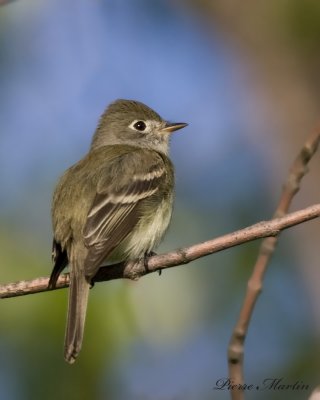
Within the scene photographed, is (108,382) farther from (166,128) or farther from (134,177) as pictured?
(166,128)

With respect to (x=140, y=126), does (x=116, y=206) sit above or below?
below

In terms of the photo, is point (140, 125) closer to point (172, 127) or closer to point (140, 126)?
point (140, 126)

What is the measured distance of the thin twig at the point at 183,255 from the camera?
12.8 feet

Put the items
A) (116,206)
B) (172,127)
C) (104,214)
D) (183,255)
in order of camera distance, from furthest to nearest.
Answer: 1. (172,127)
2. (116,206)
3. (104,214)
4. (183,255)

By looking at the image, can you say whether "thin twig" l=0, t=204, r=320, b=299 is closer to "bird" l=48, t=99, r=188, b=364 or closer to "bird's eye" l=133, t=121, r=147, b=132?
"bird" l=48, t=99, r=188, b=364

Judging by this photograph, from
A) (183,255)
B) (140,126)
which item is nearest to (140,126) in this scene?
(140,126)

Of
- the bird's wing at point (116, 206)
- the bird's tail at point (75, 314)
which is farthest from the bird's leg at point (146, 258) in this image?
the bird's tail at point (75, 314)

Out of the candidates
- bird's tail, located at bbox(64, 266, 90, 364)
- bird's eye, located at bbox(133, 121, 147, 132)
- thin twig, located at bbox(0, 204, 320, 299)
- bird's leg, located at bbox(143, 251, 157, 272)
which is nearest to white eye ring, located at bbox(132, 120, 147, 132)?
bird's eye, located at bbox(133, 121, 147, 132)

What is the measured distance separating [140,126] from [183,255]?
115 inches

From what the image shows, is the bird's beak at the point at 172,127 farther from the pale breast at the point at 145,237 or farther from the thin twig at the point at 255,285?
the thin twig at the point at 255,285

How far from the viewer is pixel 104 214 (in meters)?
5.39

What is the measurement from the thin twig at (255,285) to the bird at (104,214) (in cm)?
201

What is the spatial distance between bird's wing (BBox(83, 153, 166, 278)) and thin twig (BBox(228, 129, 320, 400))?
2073 millimetres

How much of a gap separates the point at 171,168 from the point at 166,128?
2.28 ft
